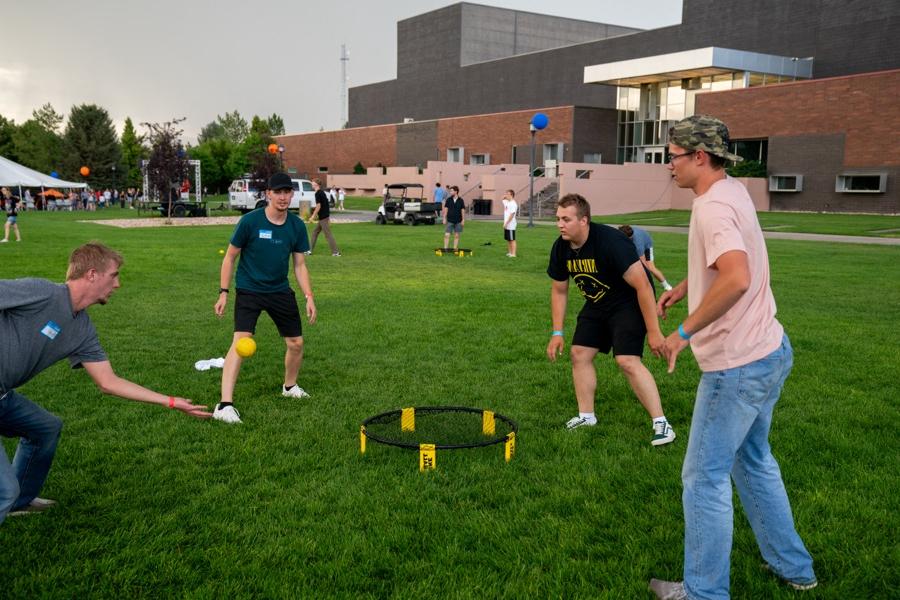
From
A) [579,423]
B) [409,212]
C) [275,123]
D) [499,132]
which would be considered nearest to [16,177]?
[409,212]

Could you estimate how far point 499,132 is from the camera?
204 ft

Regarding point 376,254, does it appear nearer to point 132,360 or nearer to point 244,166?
point 132,360

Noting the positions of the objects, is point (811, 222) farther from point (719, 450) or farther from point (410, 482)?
point (719, 450)

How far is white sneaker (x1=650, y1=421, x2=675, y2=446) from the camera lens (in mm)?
5699

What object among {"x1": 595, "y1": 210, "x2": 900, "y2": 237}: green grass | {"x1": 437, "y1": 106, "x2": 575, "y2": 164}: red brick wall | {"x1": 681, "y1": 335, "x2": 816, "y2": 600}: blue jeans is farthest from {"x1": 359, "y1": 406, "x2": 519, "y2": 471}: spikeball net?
{"x1": 437, "y1": 106, "x2": 575, "y2": 164}: red brick wall

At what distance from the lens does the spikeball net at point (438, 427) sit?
567 centimetres

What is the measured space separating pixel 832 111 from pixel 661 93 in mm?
13312

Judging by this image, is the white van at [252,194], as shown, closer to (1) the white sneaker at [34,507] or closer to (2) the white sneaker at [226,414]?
(2) the white sneaker at [226,414]

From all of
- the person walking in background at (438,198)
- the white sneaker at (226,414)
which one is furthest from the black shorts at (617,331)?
the person walking in background at (438,198)

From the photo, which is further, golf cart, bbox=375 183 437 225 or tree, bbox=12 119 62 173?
tree, bbox=12 119 62 173

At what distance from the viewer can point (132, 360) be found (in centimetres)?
841

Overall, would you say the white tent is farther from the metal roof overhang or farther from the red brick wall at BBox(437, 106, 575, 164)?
the metal roof overhang

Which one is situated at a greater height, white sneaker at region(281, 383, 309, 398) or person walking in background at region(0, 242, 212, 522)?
person walking in background at region(0, 242, 212, 522)

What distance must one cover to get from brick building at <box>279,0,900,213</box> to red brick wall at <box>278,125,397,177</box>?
163mm
